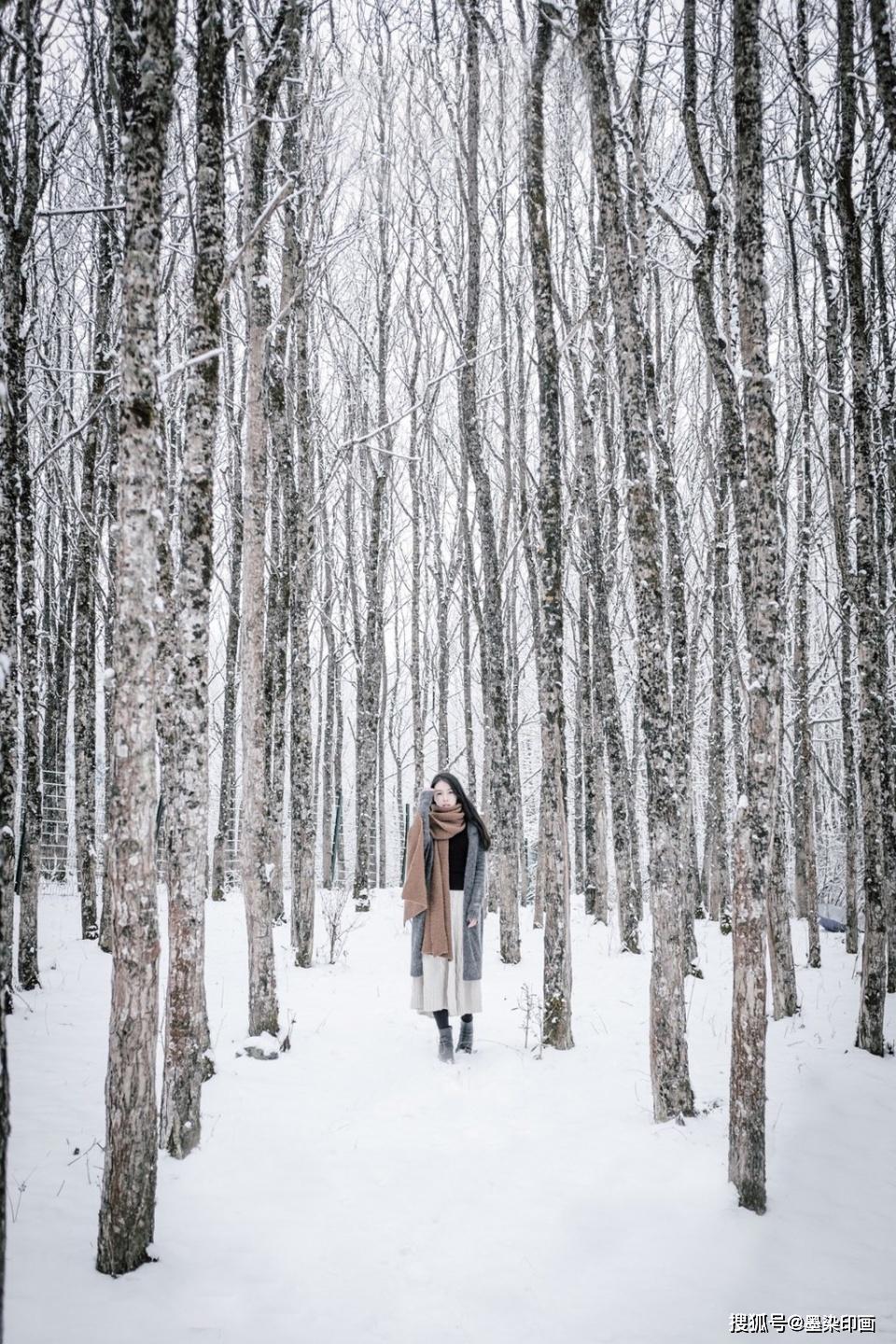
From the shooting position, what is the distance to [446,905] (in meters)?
5.41

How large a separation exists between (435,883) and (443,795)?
2.06ft

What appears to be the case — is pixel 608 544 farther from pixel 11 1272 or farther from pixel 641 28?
pixel 11 1272

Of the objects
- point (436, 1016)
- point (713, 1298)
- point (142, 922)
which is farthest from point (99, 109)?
point (713, 1298)

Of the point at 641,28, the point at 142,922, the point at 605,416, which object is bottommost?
the point at 142,922

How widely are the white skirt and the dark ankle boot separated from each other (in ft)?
0.48

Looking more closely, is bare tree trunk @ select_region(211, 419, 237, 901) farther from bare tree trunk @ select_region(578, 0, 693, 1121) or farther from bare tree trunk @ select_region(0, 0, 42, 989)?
bare tree trunk @ select_region(578, 0, 693, 1121)

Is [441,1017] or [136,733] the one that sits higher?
[136,733]

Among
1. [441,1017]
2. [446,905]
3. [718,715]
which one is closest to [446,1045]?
[441,1017]

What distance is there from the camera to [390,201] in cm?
1143

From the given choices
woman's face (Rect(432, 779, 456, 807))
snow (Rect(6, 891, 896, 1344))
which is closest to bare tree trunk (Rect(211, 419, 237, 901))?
snow (Rect(6, 891, 896, 1344))

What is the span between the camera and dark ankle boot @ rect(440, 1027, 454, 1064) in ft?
16.9

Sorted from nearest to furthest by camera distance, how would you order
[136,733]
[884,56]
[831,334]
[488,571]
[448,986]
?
[136,733] < [884,56] < [448,986] < [831,334] < [488,571]

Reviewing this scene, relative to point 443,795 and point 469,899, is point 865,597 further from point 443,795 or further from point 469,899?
point 469,899

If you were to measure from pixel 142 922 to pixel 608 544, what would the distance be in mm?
9959
